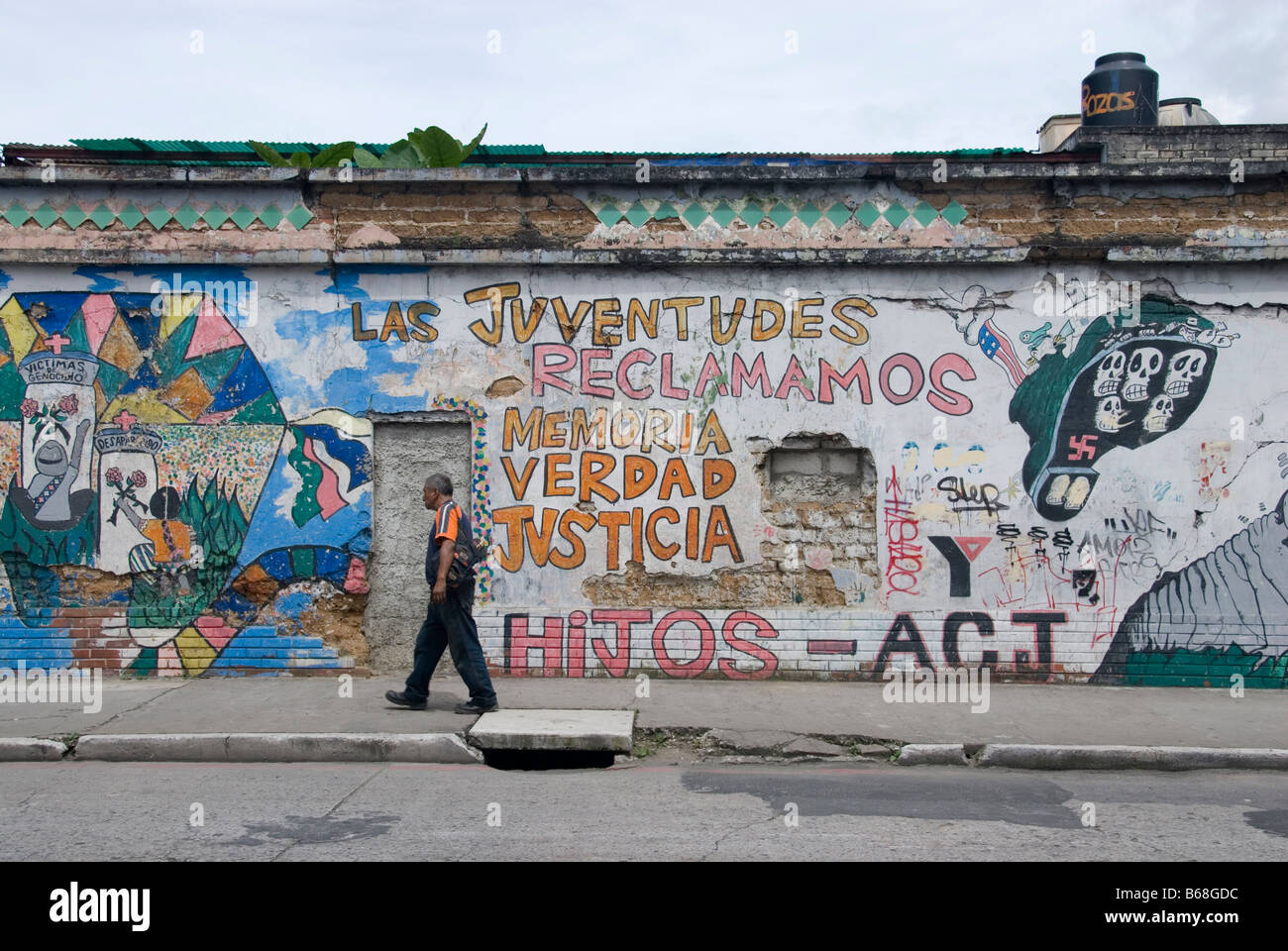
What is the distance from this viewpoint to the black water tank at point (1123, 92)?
52.5ft

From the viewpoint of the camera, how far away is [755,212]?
9797 millimetres

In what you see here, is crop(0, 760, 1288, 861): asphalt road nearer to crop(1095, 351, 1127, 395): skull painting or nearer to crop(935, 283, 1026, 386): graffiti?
crop(1095, 351, 1127, 395): skull painting

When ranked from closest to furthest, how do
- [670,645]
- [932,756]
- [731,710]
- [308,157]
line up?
[932,756] → [731,710] → [670,645] → [308,157]

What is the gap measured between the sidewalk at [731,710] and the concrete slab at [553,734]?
20 centimetres

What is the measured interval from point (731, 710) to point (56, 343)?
6.42 m

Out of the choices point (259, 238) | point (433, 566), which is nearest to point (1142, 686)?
point (433, 566)

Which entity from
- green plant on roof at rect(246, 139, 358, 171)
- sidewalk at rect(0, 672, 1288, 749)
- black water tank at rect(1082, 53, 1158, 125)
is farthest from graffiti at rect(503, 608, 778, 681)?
black water tank at rect(1082, 53, 1158, 125)

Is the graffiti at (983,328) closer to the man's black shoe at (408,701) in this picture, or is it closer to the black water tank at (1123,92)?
the man's black shoe at (408,701)

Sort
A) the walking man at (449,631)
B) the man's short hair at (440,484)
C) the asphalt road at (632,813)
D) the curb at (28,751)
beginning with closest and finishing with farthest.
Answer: the asphalt road at (632,813), the curb at (28,751), the walking man at (449,631), the man's short hair at (440,484)

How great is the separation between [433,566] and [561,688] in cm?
158

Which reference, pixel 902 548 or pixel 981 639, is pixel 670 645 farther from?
pixel 981 639

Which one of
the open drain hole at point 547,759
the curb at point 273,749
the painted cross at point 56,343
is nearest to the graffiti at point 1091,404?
the open drain hole at point 547,759

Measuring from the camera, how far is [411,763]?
291 inches


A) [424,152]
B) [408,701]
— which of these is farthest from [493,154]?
[408,701]
